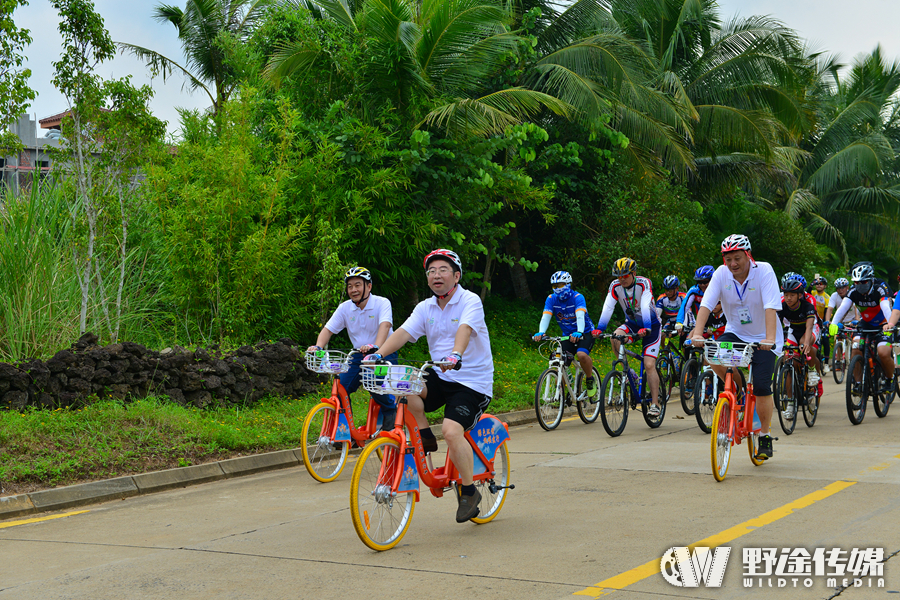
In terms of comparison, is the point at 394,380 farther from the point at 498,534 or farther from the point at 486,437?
the point at 498,534

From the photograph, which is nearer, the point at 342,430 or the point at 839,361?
the point at 342,430

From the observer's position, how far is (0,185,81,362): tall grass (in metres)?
10.6

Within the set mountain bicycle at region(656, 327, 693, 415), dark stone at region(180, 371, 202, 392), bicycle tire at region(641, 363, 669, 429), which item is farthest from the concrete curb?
mountain bicycle at region(656, 327, 693, 415)

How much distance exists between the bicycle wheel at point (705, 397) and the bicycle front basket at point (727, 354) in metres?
2.51

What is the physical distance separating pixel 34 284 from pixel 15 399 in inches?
88.4

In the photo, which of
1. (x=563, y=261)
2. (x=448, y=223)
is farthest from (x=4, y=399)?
(x=563, y=261)

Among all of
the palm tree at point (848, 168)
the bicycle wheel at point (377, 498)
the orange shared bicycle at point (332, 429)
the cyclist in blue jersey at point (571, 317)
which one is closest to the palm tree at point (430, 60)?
the cyclist in blue jersey at point (571, 317)

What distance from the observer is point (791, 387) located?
10.9 m

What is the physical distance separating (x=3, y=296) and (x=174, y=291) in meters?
2.67

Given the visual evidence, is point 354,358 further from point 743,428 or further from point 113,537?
point 743,428

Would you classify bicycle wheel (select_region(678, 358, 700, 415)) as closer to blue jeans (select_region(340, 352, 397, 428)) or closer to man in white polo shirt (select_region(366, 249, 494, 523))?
blue jeans (select_region(340, 352, 397, 428))

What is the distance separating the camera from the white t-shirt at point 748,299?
795 centimetres

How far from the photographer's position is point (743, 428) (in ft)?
26.5
